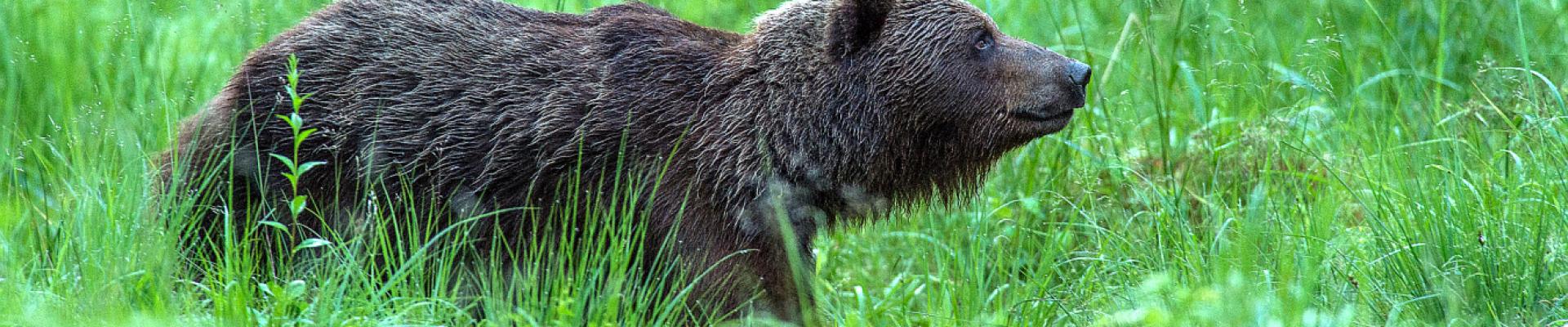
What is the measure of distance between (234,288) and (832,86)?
6.25 ft

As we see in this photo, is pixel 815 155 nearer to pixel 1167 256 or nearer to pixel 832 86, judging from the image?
pixel 832 86

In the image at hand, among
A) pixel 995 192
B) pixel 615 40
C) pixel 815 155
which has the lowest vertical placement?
pixel 995 192

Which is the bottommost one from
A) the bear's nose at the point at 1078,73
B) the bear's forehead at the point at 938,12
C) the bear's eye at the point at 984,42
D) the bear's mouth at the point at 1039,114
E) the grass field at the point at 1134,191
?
the grass field at the point at 1134,191

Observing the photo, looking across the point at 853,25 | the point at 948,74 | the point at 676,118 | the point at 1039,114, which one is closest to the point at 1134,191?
the point at 1039,114

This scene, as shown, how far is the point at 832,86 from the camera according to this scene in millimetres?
4762

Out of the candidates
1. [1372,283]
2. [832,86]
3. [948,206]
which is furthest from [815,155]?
[1372,283]

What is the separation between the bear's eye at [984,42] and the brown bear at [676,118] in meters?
0.01

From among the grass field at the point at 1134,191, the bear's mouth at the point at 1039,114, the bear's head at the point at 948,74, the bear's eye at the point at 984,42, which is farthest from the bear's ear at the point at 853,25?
the grass field at the point at 1134,191

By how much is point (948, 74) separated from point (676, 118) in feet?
2.89

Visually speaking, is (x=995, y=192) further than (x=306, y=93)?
Yes

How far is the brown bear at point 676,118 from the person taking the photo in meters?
4.64

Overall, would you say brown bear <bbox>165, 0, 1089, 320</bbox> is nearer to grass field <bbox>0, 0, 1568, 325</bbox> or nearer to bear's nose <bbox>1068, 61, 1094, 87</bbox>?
bear's nose <bbox>1068, 61, 1094, 87</bbox>

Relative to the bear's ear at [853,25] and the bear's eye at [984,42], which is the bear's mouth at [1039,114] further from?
the bear's ear at [853,25]

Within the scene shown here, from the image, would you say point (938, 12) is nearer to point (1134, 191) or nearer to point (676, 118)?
point (676, 118)
